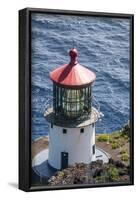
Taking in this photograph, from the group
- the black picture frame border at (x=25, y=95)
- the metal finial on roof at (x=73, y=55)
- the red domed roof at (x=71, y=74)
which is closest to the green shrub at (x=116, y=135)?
the red domed roof at (x=71, y=74)

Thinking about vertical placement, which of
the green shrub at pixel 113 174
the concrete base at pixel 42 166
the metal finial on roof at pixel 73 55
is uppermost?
the metal finial on roof at pixel 73 55

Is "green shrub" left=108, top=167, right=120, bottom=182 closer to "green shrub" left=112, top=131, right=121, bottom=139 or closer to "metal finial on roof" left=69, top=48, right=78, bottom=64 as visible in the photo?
"green shrub" left=112, top=131, right=121, bottom=139

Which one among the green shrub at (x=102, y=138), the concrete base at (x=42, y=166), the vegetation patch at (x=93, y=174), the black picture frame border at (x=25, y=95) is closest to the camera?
the black picture frame border at (x=25, y=95)

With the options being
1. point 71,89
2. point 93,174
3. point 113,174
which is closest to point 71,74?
point 71,89

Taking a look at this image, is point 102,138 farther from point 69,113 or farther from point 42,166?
point 42,166

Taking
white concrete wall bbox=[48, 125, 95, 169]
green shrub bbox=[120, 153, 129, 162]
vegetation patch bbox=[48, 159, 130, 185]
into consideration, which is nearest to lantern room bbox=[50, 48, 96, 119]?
white concrete wall bbox=[48, 125, 95, 169]

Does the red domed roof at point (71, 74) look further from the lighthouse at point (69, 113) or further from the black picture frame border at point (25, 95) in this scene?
the black picture frame border at point (25, 95)
